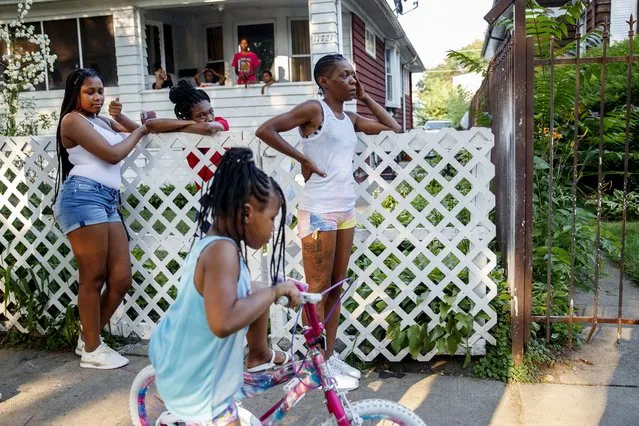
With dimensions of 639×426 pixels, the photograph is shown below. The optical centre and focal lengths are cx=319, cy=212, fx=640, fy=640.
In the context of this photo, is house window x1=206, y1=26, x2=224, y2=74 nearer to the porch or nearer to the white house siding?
the porch

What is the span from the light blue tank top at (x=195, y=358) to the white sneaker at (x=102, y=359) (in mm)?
2210

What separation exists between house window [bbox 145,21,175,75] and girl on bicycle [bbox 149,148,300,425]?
427 inches

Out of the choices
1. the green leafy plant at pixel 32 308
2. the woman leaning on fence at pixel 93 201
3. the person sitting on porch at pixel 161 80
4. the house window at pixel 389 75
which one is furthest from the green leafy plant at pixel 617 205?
the house window at pixel 389 75

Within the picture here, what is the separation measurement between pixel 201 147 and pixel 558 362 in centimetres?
260

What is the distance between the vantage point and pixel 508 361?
3.84 metres

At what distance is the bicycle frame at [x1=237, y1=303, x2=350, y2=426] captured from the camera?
7.16 feet

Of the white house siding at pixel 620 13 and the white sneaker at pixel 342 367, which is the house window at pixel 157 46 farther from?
the white sneaker at pixel 342 367

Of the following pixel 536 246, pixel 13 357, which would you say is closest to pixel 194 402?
A: pixel 13 357

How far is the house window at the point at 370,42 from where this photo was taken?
15.1 metres

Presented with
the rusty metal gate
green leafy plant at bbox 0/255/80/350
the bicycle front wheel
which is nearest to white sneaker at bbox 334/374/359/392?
the rusty metal gate

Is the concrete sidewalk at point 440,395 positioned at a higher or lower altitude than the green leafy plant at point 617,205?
lower

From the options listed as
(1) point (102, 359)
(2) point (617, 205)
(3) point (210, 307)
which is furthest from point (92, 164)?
(2) point (617, 205)

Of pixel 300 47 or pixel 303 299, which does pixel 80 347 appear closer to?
pixel 303 299

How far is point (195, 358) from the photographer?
2008 millimetres
